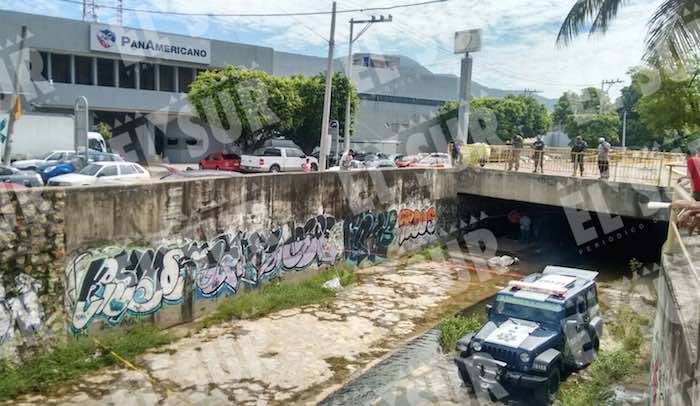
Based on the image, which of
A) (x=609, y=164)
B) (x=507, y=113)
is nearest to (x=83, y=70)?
(x=609, y=164)

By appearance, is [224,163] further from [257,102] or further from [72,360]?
[72,360]

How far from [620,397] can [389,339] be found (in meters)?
5.15

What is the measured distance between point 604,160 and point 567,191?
70.6 inches

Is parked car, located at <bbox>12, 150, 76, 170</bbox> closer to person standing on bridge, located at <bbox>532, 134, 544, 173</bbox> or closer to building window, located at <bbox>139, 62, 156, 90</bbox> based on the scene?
building window, located at <bbox>139, 62, 156, 90</bbox>

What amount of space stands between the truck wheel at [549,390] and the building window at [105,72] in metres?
41.7

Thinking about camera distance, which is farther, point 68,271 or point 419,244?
point 419,244

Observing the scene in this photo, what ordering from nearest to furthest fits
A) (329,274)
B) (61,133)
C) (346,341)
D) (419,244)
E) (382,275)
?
1. (346,341)
2. (329,274)
3. (382,275)
4. (419,244)
5. (61,133)

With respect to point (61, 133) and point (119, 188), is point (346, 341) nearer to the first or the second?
point (119, 188)

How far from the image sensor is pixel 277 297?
14.5 meters

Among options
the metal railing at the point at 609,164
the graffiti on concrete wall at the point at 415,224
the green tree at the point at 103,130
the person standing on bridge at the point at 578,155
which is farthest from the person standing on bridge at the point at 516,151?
the green tree at the point at 103,130

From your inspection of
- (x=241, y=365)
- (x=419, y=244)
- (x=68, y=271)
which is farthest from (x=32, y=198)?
(x=419, y=244)

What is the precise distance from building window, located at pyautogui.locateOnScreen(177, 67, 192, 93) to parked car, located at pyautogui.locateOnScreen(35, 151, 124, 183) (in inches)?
780

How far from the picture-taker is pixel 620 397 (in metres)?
9.98

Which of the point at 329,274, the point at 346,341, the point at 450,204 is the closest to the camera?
the point at 346,341
